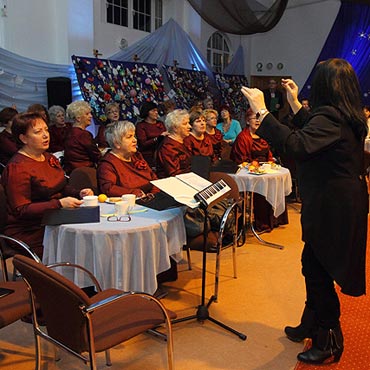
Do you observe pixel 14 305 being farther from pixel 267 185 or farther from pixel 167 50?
pixel 167 50

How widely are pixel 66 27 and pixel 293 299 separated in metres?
5.59

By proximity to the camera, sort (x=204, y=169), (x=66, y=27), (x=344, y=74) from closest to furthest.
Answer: (x=344, y=74)
(x=204, y=169)
(x=66, y=27)

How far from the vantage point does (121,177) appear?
3.24 meters

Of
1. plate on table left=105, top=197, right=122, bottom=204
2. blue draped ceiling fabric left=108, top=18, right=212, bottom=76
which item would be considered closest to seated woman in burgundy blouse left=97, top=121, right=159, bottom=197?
plate on table left=105, top=197, right=122, bottom=204

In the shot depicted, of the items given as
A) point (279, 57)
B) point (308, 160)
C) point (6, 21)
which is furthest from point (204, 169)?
point (279, 57)

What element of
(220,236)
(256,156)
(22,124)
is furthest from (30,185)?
(256,156)

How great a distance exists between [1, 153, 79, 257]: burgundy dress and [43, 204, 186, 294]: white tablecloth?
0.19m

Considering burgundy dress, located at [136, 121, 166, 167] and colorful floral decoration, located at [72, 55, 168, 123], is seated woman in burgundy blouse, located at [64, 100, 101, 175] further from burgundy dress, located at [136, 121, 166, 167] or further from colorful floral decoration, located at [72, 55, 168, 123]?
colorful floral decoration, located at [72, 55, 168, 123]

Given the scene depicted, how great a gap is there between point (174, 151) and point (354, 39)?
7574mm

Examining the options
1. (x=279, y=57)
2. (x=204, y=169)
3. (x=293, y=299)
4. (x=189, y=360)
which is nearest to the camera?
(x=189, y=360)

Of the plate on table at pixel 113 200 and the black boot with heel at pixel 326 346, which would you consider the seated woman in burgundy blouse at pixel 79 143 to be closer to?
the plate on table at pixel 113 200

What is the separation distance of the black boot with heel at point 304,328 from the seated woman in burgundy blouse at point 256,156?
222 cm

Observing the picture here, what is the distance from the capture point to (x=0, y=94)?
Answer: 19.6 feet

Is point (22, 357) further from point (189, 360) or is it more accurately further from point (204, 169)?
point (204, 169)
